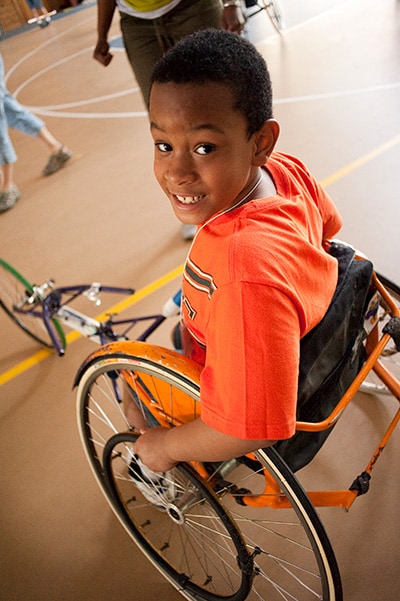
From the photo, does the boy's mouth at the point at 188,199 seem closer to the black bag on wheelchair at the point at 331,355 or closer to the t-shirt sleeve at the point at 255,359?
the t-shirt sleeve at the point at 255,359

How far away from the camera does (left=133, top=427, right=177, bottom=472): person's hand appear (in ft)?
3.05

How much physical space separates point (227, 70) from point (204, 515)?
1079 mm

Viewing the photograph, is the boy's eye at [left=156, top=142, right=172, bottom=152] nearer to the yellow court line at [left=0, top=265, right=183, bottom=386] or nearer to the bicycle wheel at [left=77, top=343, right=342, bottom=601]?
the bicycle wheel at [left=77, top=343, right=342, bottom=601]

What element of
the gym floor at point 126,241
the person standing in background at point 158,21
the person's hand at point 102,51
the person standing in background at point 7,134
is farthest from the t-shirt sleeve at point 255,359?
the person standing in background at point 7,134

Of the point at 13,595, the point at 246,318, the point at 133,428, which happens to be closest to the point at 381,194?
the point at 133,428

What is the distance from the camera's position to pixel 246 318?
2.25ft

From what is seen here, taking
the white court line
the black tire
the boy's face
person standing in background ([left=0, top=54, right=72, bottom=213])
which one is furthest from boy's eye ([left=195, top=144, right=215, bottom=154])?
the white court line

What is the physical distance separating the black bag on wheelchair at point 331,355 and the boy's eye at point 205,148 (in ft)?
1.07

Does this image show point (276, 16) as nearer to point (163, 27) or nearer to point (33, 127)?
point (33, 127)

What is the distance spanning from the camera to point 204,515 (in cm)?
129

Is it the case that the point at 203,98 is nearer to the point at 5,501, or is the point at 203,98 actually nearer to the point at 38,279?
the point at 5,501

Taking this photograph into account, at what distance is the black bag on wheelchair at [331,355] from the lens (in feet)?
2.62

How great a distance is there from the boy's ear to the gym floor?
3.27ft

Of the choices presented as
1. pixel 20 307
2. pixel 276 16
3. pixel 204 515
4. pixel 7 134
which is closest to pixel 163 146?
pixel 204 515
